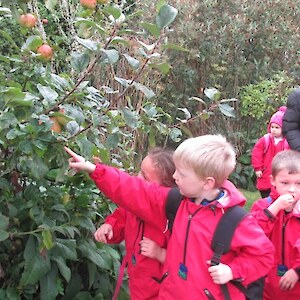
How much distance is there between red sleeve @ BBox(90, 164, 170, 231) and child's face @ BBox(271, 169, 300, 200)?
64cm

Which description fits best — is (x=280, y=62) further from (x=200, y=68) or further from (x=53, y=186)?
(x=53, y=186)

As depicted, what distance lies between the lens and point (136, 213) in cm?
290

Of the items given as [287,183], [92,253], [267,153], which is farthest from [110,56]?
[267,153]

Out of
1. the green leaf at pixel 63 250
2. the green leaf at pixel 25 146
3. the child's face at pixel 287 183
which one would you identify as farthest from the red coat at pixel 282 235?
the green leaf at pixel 25 146

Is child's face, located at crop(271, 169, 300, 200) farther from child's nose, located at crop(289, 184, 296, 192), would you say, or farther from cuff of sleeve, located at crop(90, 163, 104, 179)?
cuff of sleeve, located at crop(90, 163, 104, 179)

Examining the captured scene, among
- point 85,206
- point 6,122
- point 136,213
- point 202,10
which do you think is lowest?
point 202,10

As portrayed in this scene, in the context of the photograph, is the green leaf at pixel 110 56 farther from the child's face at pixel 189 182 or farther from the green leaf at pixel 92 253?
the green leaf at pixel 92 253

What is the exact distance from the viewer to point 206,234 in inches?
102

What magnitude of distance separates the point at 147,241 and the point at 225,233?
54 centimetres

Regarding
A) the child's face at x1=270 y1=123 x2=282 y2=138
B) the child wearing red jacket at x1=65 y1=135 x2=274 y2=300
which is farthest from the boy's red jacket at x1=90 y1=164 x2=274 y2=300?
the child's face at x1=270 y1=123 x2=282 y2=138

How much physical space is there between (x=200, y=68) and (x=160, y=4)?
20.0 feet

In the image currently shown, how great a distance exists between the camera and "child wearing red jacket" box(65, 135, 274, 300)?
2.54 meters

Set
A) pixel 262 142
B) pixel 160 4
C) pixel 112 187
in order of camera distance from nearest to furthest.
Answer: pixel 160 4 → pixel 112 187 → pixel 262 142

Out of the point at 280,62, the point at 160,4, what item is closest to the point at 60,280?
the point at 160,4
